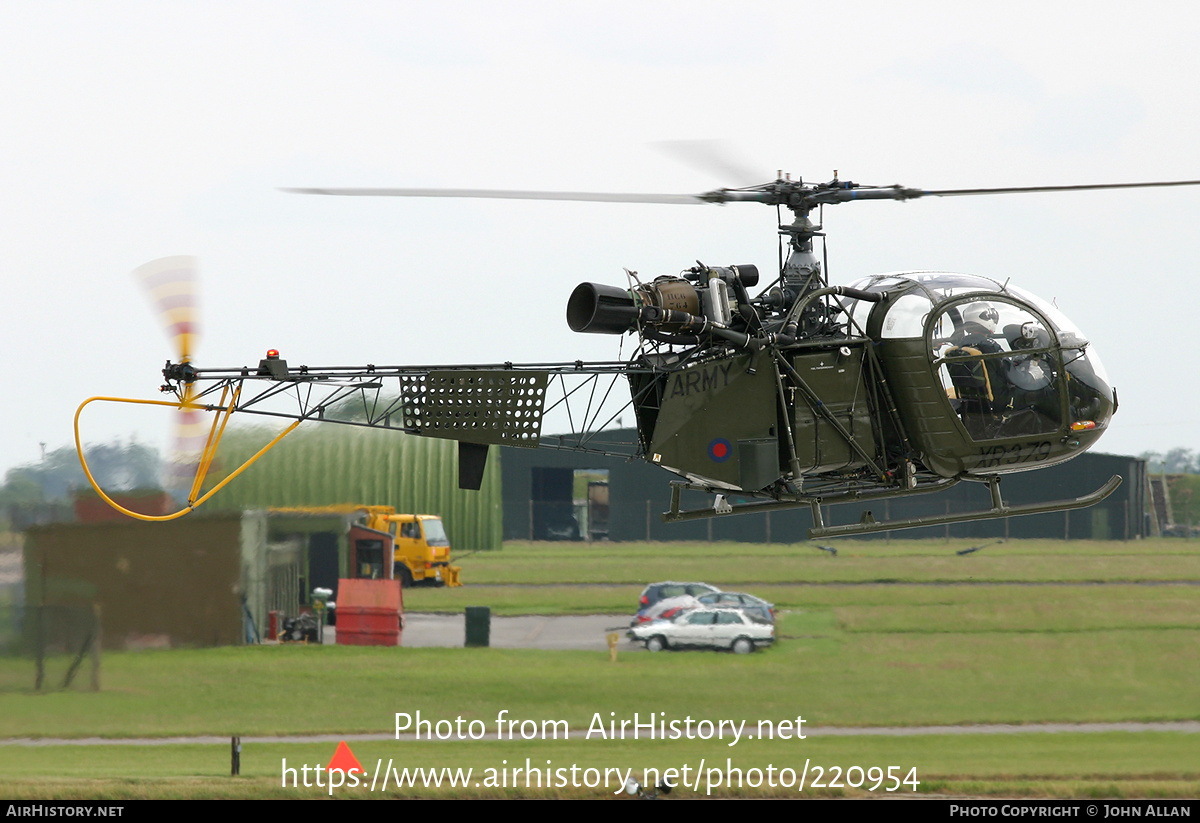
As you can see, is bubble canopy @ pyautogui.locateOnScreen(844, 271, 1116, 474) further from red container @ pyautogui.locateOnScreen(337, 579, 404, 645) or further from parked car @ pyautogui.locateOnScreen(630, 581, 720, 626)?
parked car @ pyautogui.locateOnScreen(630, 581, 720, 626)

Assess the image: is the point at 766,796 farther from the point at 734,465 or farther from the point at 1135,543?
the point at 1135,543

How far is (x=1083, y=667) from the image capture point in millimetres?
37656

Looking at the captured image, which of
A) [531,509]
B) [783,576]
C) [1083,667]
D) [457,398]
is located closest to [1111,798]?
[1083,667]

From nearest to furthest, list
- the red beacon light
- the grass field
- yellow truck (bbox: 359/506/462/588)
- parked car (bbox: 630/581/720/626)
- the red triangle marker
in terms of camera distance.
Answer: the red beacon light < the red triangle marker < the grass field < parked car (bbox: 630/581/720/626) < yellow truck (bbox: 359/506/462/588)

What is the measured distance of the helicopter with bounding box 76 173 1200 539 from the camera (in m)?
13.5

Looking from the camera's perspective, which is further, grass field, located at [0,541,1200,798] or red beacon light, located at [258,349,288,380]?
grass field, located at [0,541,1200,798]

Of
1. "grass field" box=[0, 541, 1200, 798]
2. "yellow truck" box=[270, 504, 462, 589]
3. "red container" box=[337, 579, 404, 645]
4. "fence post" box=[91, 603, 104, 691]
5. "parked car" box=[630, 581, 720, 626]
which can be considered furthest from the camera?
"parked car" box=[630, 581, 720, 626]

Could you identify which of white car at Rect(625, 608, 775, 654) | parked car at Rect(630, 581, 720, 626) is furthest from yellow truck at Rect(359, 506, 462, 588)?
white car at Rect(625, 608, 775, 654)

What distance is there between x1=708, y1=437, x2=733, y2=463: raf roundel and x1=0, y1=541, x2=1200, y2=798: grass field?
14712mm

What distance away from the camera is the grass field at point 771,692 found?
2862 cm

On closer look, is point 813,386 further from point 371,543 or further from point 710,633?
point 371,543

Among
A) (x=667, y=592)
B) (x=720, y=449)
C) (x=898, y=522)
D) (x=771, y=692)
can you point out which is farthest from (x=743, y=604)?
(x=720, y=449)

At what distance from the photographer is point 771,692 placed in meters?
36.6
